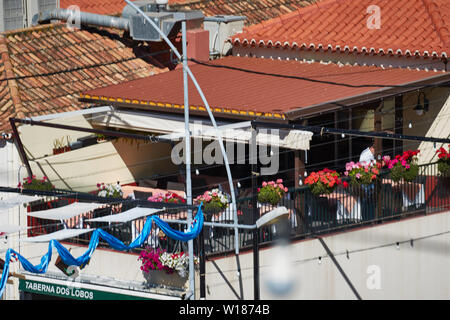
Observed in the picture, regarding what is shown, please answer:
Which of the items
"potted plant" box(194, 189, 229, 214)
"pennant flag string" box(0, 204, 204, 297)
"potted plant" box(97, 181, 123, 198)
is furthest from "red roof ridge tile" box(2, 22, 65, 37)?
"potted plant" box(194, 189, 229, 214)

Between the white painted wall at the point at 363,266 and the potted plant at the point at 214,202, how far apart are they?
934 mm

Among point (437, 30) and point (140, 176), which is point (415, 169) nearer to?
point (437, 30)

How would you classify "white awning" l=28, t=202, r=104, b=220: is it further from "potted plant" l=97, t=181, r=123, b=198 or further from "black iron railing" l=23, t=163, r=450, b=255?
"potted plant" l=97, t=181, r=123, b=198

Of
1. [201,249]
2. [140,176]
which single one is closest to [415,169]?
[201,249]

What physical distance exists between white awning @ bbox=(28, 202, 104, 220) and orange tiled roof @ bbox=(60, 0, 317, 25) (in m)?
8.94

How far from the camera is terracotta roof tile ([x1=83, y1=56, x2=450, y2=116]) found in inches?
928

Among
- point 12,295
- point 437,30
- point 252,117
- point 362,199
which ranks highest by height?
point 437,30

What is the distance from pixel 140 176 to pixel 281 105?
509 centimetres

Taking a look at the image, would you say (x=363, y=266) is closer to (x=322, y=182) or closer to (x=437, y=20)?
(x=322, y=182)

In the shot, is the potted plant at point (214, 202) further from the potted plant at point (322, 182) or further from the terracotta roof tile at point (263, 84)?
the terracotta roof tile at point (263, 84)

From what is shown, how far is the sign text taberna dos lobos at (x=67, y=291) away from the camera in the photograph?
22.9 m

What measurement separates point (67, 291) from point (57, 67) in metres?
6.04

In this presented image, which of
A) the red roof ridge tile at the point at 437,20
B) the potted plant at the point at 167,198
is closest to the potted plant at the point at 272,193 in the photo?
the potted plant at the point at 167,198

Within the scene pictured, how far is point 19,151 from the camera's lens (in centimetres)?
2462
